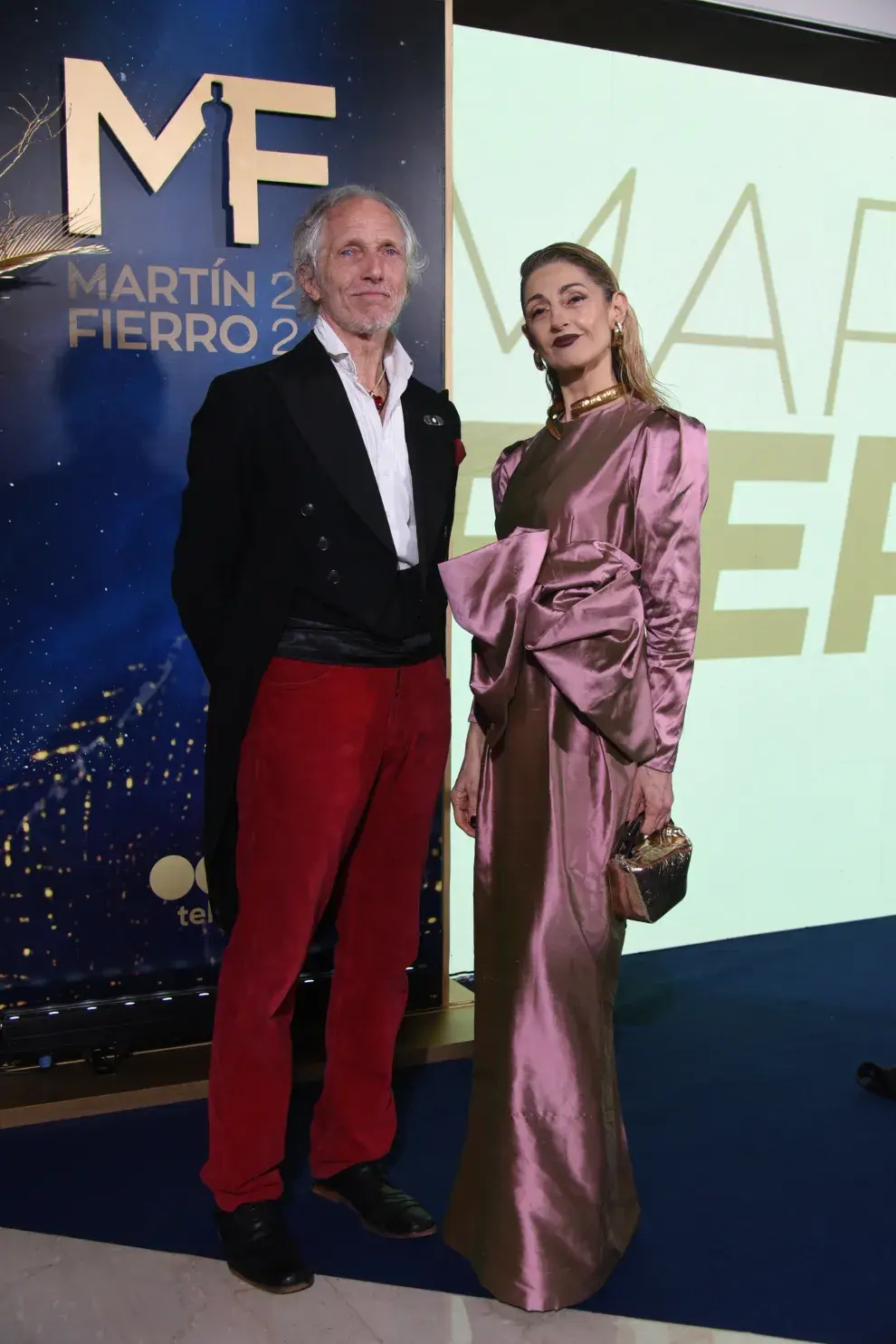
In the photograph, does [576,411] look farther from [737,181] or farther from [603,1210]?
[737,181]

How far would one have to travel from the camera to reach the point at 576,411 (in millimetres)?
2234

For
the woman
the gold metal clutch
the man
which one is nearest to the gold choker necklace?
the woman

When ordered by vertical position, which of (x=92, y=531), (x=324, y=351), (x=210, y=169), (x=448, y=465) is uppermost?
(x=210, y=169)

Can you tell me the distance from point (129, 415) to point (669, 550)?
1.44 metres

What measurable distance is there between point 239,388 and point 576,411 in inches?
22.4

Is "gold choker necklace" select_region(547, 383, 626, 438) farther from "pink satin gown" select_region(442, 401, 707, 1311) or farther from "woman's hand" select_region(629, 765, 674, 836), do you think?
"woman's hand" select_region(629, 765, 674, 836)

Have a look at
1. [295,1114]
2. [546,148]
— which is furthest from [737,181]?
[295,1114]

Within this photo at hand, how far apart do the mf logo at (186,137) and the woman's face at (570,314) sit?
111 cm

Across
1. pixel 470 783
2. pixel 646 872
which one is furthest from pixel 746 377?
pixel 646 872

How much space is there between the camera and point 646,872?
6.91 ft

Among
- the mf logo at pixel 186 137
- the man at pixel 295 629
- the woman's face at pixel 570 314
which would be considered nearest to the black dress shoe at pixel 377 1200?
the man at pixel 295 629

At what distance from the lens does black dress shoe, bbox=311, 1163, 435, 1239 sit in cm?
237

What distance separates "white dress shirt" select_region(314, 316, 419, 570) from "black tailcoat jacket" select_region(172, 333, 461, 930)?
0.03 m

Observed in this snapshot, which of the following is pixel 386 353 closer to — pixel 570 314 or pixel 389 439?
pixel 389 439
